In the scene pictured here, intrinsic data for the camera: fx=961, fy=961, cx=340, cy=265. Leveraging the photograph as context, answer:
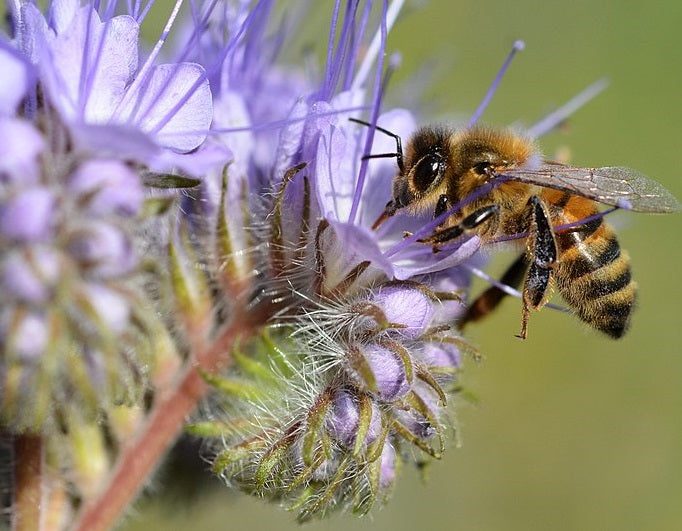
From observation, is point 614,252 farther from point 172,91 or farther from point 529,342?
point 529,342

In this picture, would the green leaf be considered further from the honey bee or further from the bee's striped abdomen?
the bee's striped abdomen

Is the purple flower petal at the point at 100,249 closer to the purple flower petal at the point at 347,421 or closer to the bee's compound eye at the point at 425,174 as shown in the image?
the purple flower petal at the point at 347,421

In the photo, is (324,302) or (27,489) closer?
(27,489)

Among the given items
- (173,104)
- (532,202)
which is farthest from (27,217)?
(532,202)

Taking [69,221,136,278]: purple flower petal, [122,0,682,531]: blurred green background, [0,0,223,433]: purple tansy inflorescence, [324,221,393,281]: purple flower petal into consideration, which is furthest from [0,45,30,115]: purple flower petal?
[122,0,682,531]: blurred green background

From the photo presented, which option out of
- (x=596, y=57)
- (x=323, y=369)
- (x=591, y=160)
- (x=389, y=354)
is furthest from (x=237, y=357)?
(x=596, y=57)

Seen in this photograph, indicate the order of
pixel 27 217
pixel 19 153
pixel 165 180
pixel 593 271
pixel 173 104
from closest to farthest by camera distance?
pixel 27 217 < pixel 19 153 < pixel 165 180 < pixel 173 104 < pixel 593 271

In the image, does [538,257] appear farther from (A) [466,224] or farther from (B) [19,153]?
(B) [19,153]
